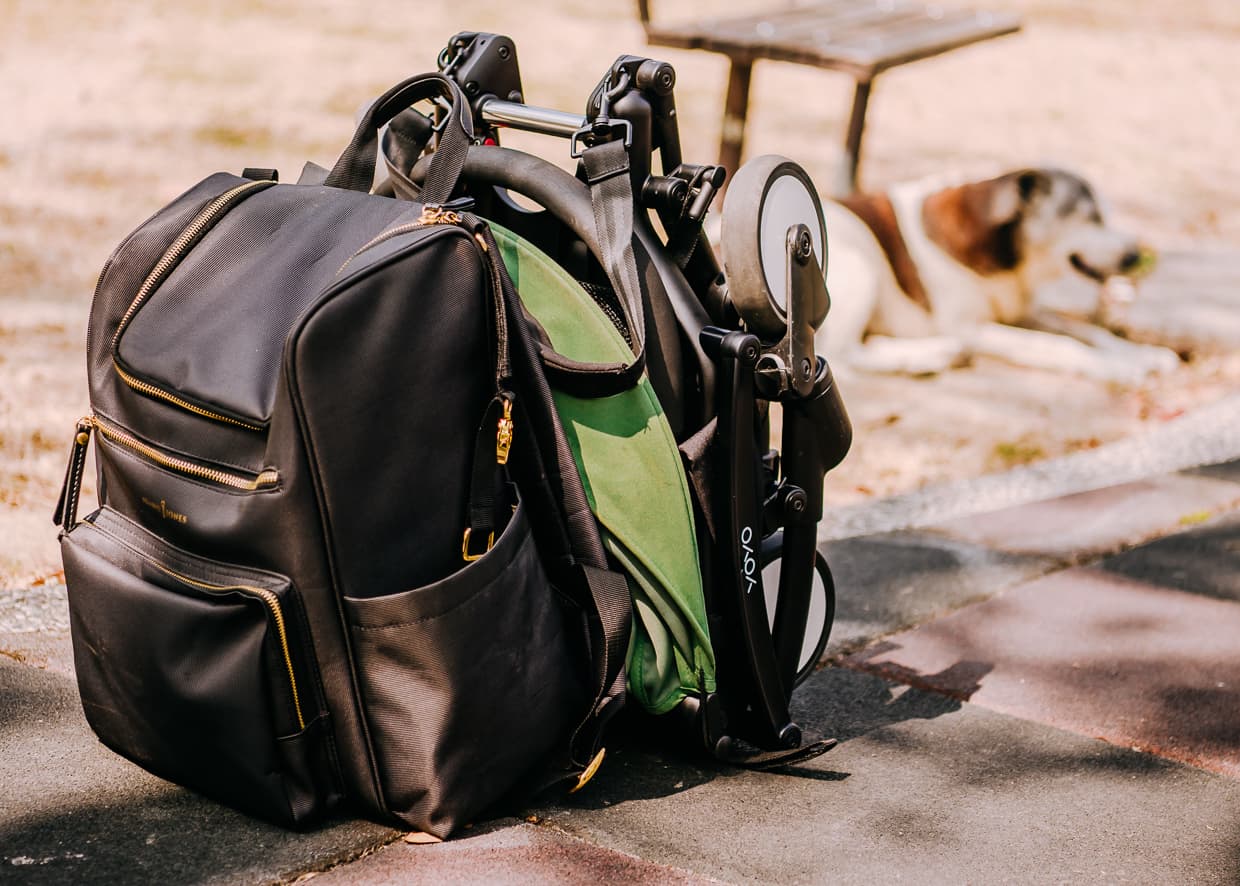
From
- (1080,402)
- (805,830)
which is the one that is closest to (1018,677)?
(805,830)

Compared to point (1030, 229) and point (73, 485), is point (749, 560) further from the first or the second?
point (1030, 229)

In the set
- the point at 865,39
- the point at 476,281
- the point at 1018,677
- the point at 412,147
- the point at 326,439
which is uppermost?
the point at 865,39

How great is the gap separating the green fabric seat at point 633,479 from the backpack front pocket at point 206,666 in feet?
1.47

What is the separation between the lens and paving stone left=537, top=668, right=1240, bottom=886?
6.27 ft

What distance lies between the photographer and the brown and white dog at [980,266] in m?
5.64

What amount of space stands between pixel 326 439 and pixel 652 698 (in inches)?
24.4

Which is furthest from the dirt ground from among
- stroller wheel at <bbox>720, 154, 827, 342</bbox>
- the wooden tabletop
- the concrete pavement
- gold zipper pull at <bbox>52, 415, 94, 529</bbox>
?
stroller wheel at <bbox>720, 154, 827, 342</bbox>

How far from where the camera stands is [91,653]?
6.46 feet

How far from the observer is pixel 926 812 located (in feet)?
6.81

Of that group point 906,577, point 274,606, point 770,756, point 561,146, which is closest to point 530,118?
A: point 274,606

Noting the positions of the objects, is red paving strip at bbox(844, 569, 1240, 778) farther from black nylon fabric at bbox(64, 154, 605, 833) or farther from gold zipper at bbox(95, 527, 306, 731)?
gold zipper at bbox(95, 527, 306, 731)

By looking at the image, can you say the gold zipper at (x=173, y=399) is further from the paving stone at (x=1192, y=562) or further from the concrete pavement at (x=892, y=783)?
the paving stone at (x=1192, y=562)

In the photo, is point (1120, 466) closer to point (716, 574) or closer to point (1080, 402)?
point (1080, 402)

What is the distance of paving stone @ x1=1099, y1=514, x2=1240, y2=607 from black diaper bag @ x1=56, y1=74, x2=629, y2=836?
1752 mm
